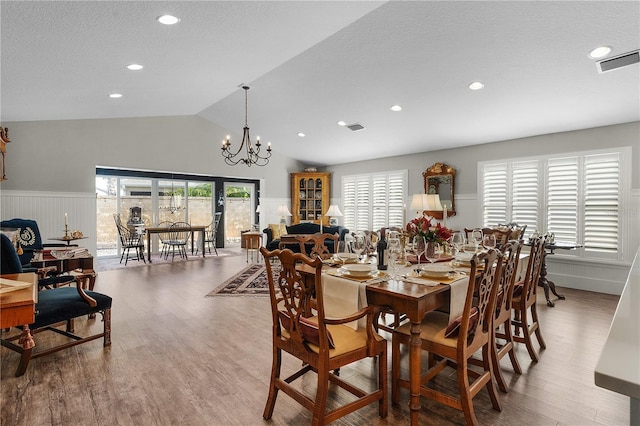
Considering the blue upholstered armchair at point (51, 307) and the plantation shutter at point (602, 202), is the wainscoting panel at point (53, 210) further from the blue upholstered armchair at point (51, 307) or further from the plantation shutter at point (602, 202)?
the plantation shutter at point (602, 202)

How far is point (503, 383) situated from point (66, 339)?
3.75 meters

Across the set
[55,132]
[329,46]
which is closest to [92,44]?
[329,46]

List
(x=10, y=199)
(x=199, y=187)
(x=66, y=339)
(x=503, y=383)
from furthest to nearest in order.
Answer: (x=199, y=187) < (x=10, y=199) < (x=66, y=339) < (x=503, y=383)

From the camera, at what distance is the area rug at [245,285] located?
4.96m

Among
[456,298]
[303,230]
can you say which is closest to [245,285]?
[303,230]

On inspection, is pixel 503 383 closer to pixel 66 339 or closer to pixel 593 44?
pixel 593 44

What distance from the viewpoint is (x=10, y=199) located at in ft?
18.8

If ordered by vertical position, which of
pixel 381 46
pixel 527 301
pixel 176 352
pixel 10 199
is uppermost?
pixel 381 46

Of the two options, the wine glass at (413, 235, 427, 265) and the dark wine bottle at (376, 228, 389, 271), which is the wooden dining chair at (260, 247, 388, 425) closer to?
the dark wine bottle at (376, 228, 389, 271)

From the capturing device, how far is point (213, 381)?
2.53 m

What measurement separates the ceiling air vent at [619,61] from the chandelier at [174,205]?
29.1ft

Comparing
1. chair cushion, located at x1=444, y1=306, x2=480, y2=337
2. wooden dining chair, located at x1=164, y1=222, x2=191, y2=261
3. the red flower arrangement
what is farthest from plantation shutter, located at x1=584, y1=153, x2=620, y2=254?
wooden dining chair, located at x1=164, y1=222, x2=191, y2=261

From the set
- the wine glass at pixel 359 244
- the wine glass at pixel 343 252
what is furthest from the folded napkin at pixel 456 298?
the wine glass at pixel 343 252

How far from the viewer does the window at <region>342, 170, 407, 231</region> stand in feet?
25.5
